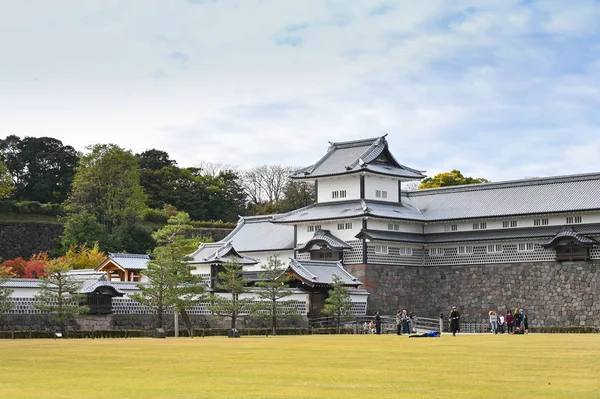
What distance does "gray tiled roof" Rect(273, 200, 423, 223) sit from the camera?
60.9 metres

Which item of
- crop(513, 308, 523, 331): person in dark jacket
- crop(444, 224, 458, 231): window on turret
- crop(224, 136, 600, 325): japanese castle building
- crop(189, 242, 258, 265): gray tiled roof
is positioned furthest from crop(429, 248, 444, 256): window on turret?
crop(513, 308, 523, 331): person in dark jacket

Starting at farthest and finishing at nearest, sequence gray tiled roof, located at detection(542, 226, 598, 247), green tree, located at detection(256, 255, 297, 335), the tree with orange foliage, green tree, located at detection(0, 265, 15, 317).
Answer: the tree with orange foliage, gray tiled roof, located at detection(542, 226, 598, 247), green tree, located at detection(256, 255, 297, 335), green tree, located at detection(0, 265, 15, 317)

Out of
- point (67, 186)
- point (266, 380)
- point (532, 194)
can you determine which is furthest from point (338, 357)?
point (67, 186)

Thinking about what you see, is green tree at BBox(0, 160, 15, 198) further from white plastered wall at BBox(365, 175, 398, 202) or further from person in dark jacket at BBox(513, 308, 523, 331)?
person in dark jacket at BBox(513, 308, 523, 331)

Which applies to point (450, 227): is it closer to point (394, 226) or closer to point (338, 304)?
point (394, 226)

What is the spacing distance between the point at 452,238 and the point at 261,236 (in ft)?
46.2

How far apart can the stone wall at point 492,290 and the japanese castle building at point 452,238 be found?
0.06 metres

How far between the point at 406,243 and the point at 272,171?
53.2 meters

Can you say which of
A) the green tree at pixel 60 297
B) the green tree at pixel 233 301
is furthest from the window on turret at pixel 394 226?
the green tree at pixel 60 297

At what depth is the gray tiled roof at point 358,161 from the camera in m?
62.6

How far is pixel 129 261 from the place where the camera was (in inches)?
2391

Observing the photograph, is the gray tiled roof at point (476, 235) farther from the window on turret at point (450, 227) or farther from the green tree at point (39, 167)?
the green tree at point (39, 167)

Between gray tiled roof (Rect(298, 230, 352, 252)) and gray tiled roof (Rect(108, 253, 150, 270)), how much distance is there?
33.1ft

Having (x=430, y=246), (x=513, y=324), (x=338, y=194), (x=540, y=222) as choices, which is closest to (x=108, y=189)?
(x=338, y=194)
